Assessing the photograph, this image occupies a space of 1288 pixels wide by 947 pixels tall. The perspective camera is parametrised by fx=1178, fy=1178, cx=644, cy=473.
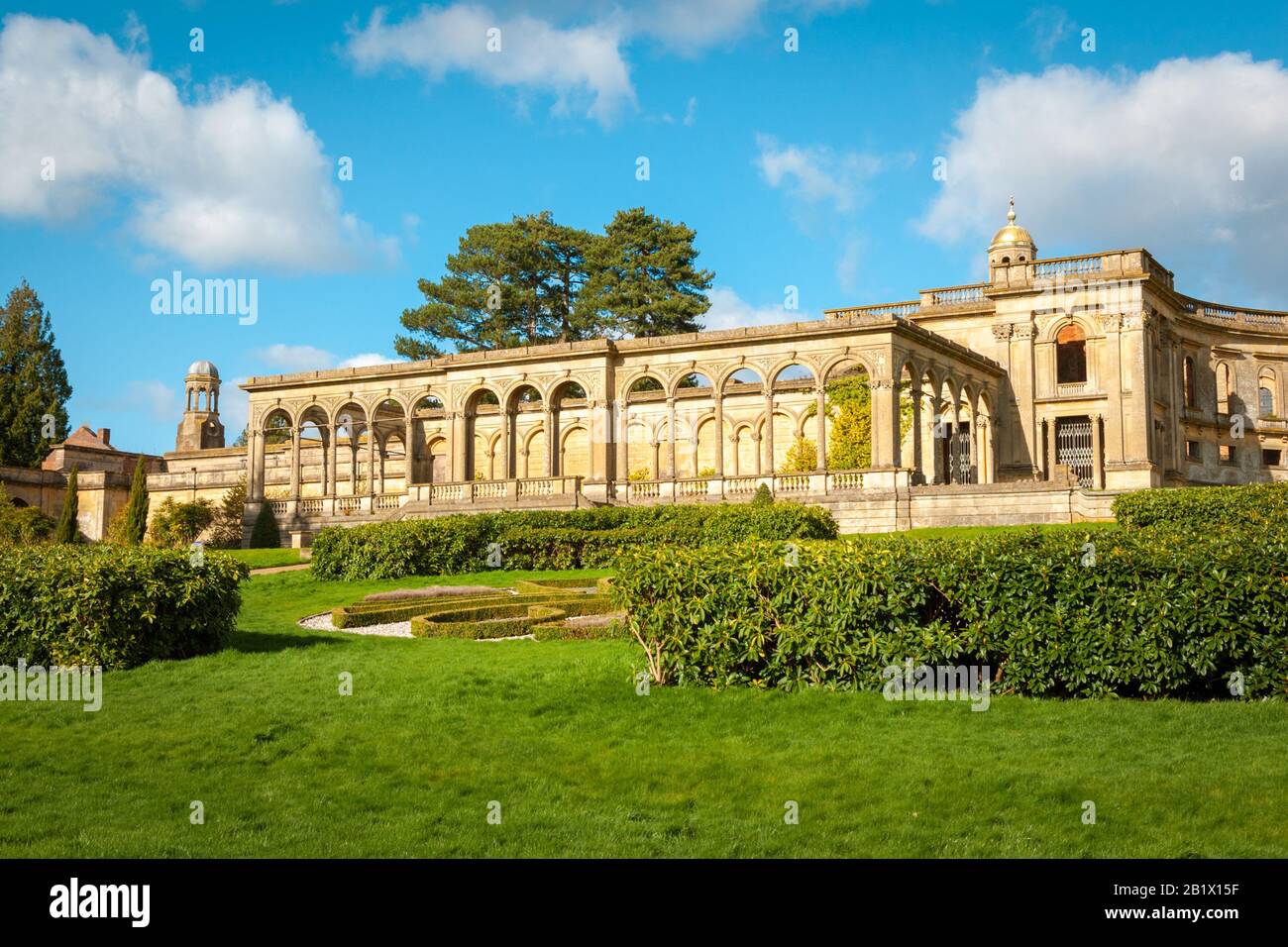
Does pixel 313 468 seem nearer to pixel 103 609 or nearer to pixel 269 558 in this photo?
pixel 269 558

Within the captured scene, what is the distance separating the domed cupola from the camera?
5166cm

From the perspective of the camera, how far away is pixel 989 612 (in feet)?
37.3

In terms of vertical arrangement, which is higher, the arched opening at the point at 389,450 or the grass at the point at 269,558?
the arched opening at the point at 389,450

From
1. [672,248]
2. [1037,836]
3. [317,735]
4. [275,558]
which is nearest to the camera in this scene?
[1037,836]

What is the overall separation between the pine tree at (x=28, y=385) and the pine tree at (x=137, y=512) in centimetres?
1906

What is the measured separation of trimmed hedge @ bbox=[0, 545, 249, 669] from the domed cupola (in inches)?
1702

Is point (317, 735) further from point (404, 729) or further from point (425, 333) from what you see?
point (425, 333)

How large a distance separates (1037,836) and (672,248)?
191 feet

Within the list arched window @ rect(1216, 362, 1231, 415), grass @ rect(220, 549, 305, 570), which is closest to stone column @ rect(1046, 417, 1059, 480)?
arched window @ rect(1216, 362, 1231, 415)

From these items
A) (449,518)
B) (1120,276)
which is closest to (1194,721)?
(449,518)

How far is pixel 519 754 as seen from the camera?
9.88 meters

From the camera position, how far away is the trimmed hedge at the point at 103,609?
14.2m

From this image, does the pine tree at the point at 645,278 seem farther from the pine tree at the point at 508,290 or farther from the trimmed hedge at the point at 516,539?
the trimmed hedge at the point at 516,539

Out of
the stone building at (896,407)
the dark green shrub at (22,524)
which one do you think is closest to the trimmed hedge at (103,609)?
the stone building at (896,407)
